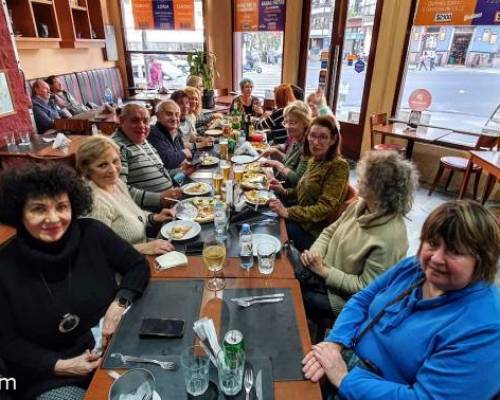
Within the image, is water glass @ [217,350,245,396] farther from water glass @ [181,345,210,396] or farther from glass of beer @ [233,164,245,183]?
glass of beer @ [233,164,245,183]

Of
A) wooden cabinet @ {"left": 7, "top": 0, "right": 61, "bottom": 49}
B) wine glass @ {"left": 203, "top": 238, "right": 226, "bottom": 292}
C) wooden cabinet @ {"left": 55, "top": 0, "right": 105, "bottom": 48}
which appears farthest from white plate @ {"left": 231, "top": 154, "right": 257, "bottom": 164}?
wooden cabinet @ {"left": 55, "top": 0, "right": 105, "bottom": 48}

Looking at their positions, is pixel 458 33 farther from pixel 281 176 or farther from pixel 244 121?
pixel 281 176

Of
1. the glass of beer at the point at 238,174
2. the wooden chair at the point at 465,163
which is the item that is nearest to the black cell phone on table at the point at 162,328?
the glass of beer at the point at 238,174

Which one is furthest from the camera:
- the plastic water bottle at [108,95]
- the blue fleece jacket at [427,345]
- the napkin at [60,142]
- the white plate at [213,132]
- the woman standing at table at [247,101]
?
the plastic water bottle at [108,95]

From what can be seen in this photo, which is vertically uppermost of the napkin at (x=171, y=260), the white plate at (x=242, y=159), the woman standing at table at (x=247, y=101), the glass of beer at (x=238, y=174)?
the woman standing at table at (x=247, y=101)

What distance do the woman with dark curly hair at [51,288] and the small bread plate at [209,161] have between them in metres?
1.44

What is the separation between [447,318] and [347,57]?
17.2 ft

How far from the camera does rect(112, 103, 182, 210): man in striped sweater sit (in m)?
2.28

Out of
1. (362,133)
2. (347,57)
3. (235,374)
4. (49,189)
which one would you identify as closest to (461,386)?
(235,374)

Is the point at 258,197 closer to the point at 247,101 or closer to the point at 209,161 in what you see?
the point at 209,161

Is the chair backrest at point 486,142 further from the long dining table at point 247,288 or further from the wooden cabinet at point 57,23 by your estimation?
the wooden cabinet at point 57,23

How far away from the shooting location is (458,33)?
4.46 metres

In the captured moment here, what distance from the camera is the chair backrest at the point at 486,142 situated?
3.93 metres

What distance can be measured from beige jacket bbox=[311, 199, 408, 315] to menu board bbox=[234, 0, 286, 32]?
5.31 meters
